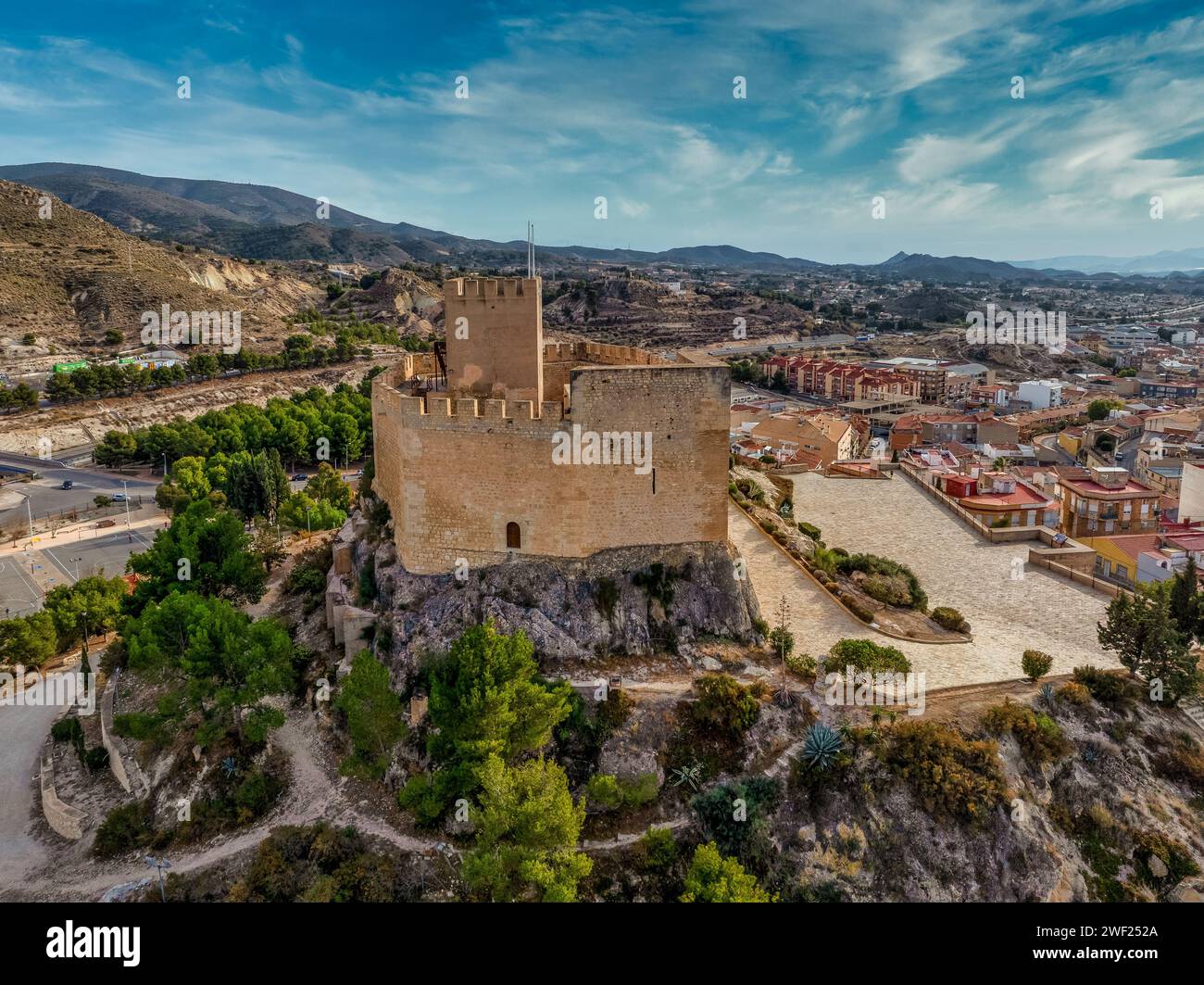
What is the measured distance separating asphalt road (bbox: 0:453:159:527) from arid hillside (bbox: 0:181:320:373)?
22.3m

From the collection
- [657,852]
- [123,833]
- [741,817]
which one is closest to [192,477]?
[123,833]

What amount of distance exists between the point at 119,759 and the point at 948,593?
90.2ft

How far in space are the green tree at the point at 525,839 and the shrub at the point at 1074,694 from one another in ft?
40.6

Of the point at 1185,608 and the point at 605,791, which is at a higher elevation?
the point at 1185,608

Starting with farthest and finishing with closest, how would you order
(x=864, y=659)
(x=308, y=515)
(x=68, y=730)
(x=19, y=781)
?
(x=308, y=515), (x=68, y=730), (x=19, y=781), (x=864, y=659)

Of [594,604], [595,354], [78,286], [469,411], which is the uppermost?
[78,286]

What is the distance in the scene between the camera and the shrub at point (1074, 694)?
1966 cm

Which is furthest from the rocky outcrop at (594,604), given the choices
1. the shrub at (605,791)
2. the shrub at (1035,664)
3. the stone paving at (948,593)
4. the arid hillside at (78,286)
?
the arid hillside at (78,286)

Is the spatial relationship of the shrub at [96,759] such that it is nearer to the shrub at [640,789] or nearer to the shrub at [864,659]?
the shrub at [640,789]

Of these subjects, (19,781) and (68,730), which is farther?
(68,730)

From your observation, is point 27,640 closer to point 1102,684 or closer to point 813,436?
point 1102,684

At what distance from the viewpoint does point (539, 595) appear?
2155 cm

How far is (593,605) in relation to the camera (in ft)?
70.8

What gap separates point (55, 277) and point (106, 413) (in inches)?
1178
